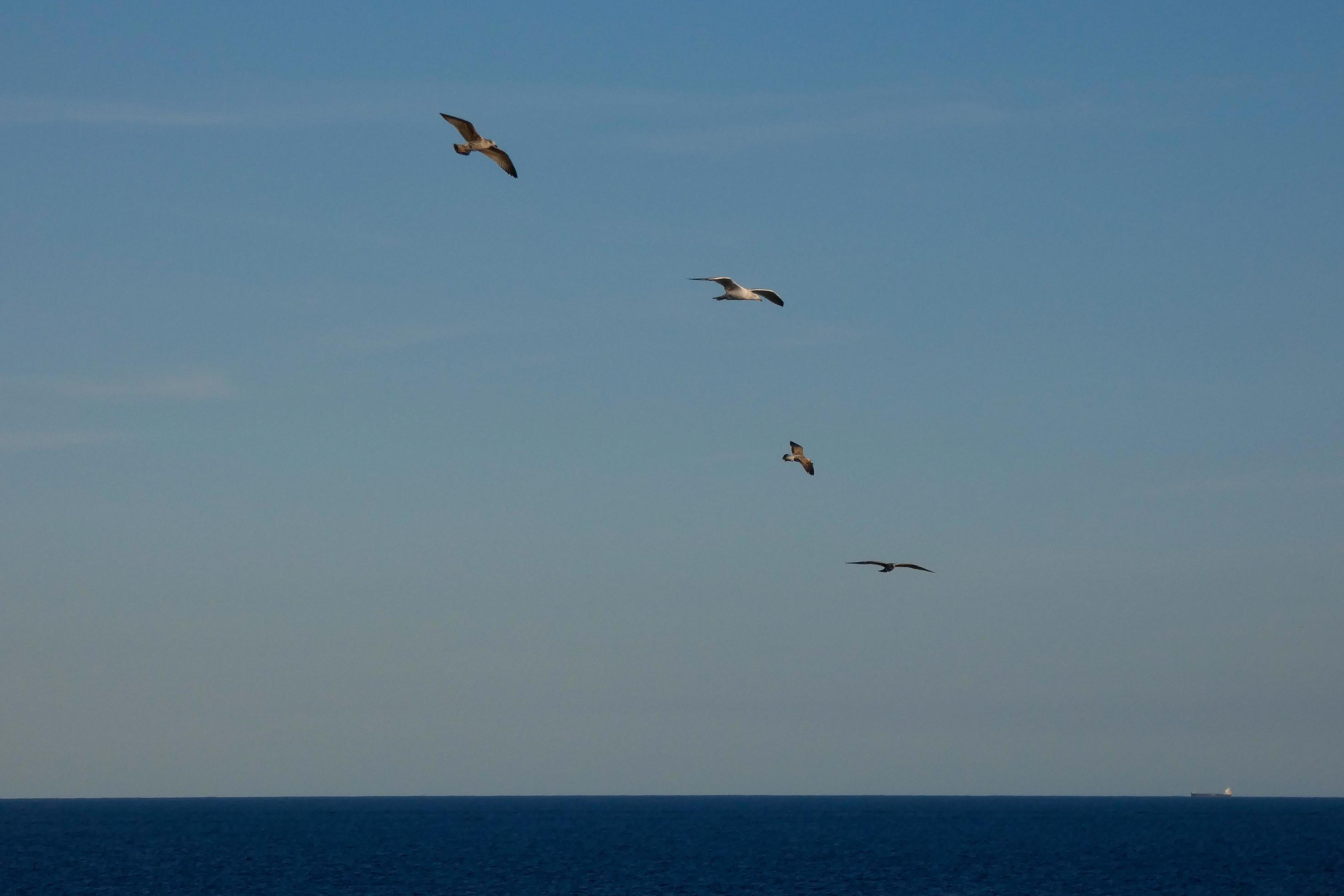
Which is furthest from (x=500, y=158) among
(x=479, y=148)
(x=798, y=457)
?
(x=798, y=457)

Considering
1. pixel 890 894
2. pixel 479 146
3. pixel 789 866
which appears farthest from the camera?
pixel 789 866

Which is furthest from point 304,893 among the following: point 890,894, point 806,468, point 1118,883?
point 806,468

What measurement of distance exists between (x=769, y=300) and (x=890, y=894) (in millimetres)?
99368

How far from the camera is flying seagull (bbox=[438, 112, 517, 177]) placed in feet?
148

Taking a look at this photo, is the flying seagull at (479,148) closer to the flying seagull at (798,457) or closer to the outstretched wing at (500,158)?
the outstretched wing at (500,158)

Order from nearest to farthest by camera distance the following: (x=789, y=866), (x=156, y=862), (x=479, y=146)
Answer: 1. (x=479, y=146)
2. (x=789, y=866)
3. (x=156, y=862)

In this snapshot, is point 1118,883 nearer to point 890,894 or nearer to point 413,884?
point 890,894

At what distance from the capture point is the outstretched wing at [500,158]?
45250 mm

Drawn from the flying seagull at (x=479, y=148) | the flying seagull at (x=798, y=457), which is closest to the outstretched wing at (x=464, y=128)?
the flying seagull at (x=479, y=148)

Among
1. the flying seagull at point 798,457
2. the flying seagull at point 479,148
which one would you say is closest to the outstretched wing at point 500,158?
the flying seagull at point 479,148

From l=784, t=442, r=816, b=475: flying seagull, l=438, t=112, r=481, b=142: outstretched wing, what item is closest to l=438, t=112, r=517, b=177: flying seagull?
l=438, t=112, r=481, b=142: outstretched wing

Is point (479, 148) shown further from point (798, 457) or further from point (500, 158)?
point (798, 457)

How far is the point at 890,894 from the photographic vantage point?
14238cm

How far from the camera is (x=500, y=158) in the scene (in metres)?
45.5
